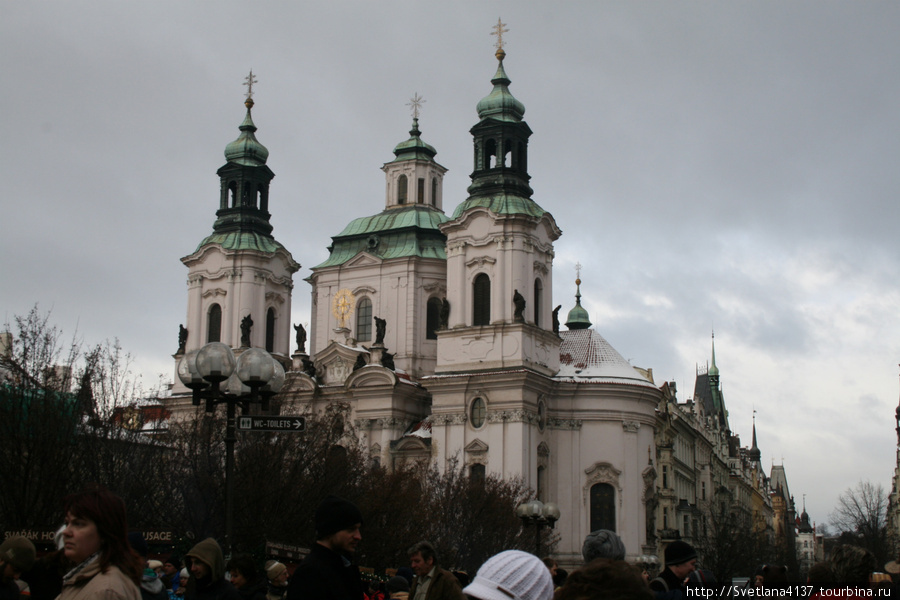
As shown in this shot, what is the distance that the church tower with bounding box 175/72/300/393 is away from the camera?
62.3 meters

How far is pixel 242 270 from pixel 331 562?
5733cm

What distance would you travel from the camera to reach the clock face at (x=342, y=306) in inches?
2453

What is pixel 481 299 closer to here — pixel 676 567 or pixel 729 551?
pixel 729 551

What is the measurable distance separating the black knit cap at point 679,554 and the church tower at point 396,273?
163ft

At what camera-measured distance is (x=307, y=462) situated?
30.6 m

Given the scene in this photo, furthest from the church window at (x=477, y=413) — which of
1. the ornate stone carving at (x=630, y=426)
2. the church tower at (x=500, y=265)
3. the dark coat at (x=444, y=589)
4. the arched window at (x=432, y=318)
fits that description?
the dark coat at (x=444, y=589)

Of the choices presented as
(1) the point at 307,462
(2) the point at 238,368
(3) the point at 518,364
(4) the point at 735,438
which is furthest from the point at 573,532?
(4) the point at 735,438

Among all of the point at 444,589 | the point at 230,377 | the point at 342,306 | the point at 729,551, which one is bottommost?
the point at 729,551

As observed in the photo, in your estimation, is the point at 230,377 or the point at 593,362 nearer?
the point at 230,377

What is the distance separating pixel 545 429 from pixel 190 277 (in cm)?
2427

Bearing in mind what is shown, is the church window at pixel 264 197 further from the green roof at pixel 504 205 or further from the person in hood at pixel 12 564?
the person in hood at pixel 12 564

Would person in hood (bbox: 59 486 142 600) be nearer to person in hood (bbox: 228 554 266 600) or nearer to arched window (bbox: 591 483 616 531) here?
person in hood (bbox: 228 554 266 600)

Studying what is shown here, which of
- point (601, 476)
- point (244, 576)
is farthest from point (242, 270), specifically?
point (244, 576)

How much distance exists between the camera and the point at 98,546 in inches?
211
